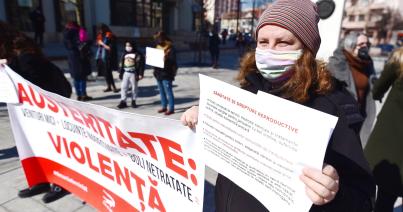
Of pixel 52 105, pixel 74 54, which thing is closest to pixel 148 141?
pixel 52 105

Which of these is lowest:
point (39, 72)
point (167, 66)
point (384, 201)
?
point (384, 201)

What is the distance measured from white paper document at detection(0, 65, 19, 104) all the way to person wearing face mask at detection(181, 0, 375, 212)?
86.5 inches

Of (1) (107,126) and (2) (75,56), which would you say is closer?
(1) (107,126)

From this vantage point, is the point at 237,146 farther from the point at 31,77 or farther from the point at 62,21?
the point at 62,21

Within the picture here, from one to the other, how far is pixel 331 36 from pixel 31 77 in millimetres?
5211

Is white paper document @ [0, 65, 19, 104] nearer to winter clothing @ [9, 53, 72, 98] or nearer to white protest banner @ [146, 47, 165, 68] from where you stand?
winter clothing @ [9, 53, 72, 98]

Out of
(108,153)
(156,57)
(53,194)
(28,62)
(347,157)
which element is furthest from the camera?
(156,57)

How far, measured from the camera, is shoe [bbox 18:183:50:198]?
309 centimetres

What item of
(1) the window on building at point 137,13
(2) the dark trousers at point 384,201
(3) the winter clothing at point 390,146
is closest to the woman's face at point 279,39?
(3) the winter clothing at point 390,146

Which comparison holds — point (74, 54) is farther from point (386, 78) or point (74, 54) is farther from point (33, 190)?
point (386, 78)

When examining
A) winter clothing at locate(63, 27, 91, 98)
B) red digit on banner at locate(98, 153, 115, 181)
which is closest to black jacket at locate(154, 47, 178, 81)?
winter clothing at locate(63, 27, 91, 98)

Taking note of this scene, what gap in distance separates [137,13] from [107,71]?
56.6 ft

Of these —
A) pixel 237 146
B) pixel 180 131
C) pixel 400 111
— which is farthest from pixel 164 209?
pixel 400 111

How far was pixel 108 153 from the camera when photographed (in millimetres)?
2080
